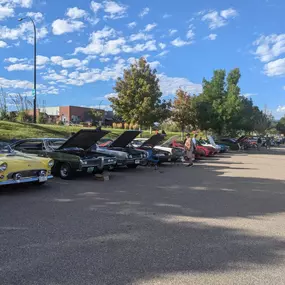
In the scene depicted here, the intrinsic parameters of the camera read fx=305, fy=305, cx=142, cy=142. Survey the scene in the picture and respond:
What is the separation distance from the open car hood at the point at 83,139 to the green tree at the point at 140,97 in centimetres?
1610

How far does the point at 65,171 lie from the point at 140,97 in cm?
1837

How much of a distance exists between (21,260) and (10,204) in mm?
2972

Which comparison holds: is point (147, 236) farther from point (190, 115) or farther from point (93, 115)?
point (93, 115)

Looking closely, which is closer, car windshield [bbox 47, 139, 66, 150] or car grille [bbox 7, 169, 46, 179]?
car grille [bbox 7, 169, 46, 179]

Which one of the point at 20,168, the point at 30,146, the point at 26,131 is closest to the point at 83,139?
the point at 30,146

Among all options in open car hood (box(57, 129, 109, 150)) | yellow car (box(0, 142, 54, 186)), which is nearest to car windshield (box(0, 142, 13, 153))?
yellow car (box(0, 142, 54, 186))

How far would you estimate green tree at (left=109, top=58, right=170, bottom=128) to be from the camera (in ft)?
88.5

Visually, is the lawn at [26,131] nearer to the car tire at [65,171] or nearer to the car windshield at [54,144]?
the car windshield at [54,144]

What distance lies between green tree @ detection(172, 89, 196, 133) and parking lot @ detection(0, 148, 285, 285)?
27945 millimetres

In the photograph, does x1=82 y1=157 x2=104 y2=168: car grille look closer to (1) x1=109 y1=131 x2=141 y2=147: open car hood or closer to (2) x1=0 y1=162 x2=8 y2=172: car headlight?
(2) x1=0 y1=162 x2=8 y2=172: car headlight

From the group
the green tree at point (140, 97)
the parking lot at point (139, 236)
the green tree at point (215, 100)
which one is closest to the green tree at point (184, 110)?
the green tree at point (215, 100)

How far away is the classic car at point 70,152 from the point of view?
30.9ft

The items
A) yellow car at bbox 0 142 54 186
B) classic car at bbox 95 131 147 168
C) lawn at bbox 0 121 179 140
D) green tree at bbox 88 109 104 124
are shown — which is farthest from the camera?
green tree at bbox 88 109 104 124

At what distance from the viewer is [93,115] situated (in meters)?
61.1
